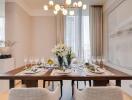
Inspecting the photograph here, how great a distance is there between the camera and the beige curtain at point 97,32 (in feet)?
25.2

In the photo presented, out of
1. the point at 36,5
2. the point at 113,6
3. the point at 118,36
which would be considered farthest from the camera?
the point at 36,5

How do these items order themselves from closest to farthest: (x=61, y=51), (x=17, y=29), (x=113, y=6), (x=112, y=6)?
1. (x=61, y=51)
2. (x=113, y=6)
3. (x=112, y=6)
4. (x=17, y=29)

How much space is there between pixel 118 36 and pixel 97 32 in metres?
2.13

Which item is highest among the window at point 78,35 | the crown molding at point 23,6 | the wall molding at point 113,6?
the crown molding at point 23,6

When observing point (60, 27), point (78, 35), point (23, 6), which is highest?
point (23, 6)

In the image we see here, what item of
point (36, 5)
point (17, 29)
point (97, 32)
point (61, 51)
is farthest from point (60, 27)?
point (61, 51)

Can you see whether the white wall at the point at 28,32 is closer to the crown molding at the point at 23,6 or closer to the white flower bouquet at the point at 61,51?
the crown molding at the point at 23,6

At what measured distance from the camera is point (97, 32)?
7.70m

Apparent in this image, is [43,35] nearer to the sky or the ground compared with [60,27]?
nearer to the ground

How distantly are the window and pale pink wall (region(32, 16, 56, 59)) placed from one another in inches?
25.8

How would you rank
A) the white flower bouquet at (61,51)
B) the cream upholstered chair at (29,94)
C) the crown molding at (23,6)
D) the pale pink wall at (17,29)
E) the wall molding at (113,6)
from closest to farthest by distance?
the cream upholstered chair at (29,94), the white flower bouquet at (61,51), the wall molding at (113,6), the pale pink wall at (17,29), the crown molding at (23,6)

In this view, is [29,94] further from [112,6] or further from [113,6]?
[112,6]

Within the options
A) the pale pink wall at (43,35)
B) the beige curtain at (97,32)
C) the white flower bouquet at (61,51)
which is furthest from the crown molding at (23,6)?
the white flower bouquet at (61,51)

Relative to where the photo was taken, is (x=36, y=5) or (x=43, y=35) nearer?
(x=36, y=5)
